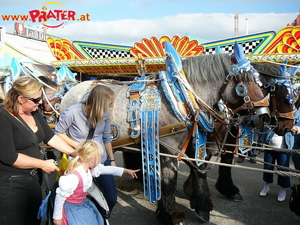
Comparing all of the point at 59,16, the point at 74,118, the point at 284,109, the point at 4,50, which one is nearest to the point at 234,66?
the point at 284,109

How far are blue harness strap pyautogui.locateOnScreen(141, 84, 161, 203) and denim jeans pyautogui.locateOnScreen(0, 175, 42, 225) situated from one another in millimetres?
1081

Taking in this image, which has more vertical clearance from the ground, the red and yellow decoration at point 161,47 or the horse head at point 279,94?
the red and yellow decoration at point 161,47

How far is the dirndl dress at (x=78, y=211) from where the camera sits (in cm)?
194

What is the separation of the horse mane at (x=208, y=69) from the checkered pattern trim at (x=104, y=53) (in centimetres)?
465

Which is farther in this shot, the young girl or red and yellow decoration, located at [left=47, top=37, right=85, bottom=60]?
red and yellow decoration, located at [left=47, top=37, right=85, bottom=60]

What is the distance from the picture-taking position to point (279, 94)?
2.95 meters

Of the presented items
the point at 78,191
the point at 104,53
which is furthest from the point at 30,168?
the point at 104,53

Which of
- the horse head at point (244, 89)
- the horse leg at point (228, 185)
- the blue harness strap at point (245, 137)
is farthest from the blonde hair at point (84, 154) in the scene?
the horse leg at point (228, 185)

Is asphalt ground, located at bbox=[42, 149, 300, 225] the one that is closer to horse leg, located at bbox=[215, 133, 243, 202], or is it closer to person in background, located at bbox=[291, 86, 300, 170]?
horse leg, located at bbox=[215, 133, 243, 202]

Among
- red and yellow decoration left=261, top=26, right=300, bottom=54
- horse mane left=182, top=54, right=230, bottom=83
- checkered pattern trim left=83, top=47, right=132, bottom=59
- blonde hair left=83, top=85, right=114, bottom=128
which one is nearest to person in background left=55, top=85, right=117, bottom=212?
blonde hair left=83, top=85, right=114, bottom=128

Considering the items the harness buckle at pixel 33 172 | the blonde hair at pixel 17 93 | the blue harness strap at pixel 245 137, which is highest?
the blonde hair at pixel 17 93

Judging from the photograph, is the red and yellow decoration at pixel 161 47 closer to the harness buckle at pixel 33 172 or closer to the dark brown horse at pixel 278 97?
the dark brown horse at pixel 278 97

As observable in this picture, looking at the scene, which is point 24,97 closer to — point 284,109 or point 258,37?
point 284,109

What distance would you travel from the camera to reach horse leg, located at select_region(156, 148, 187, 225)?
2.98 m
